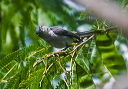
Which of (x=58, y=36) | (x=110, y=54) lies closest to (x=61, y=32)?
(x=58, y=36)

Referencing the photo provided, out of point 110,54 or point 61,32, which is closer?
point 110,54

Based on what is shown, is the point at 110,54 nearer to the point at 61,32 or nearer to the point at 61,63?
the point at 61,63

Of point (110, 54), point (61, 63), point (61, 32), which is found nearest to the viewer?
point (61, 63)

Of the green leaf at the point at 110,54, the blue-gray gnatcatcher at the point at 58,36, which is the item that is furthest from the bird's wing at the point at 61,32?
the green leaf at the point at 110,54

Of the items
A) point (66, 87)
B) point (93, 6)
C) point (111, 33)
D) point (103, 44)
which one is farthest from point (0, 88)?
point (93, 6)

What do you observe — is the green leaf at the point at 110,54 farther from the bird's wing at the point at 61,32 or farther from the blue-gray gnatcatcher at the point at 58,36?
the bird's wing at the point at 61,32

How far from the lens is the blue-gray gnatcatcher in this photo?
2.97 m

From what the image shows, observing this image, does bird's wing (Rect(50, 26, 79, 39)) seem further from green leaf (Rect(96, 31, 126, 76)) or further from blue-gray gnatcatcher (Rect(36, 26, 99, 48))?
green leaf (Rect(96, 31, 126, 76))

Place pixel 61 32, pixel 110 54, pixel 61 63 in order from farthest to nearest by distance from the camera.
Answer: pixel 61 32 < pixel 110 54 < pixel 61 63

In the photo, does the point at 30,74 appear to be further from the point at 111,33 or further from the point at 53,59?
the point at 111,33

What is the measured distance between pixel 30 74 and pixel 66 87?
25 centimetres

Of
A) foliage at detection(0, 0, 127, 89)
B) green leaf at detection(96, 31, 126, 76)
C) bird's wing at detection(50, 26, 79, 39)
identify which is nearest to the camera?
foliage at detection(0, 0, 127, 89)

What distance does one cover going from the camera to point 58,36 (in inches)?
130

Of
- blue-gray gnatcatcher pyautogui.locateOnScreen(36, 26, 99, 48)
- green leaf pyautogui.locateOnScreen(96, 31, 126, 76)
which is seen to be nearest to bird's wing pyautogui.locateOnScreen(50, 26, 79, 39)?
blue-gray gnatcatcher pyautogui.locateOnScreen(36, 26, 99, 48)
